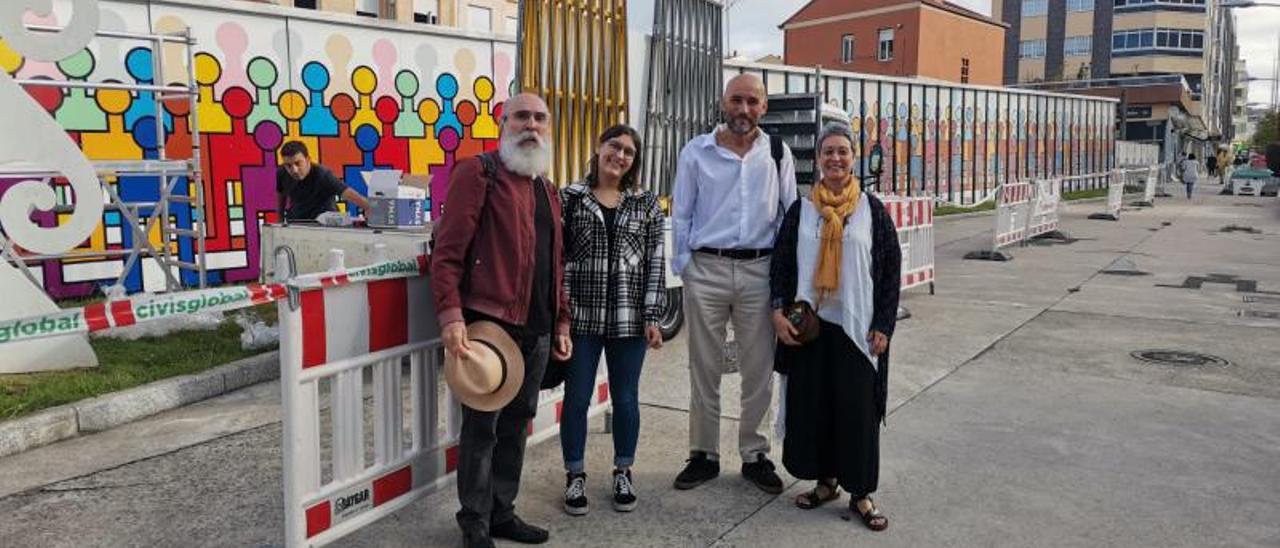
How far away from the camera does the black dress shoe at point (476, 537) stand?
360 cm

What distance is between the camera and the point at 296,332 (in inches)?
125

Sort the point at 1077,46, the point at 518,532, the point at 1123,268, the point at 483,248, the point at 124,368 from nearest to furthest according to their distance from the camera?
the point at 483,248 → the point at 518,532 → the point at 124,368 → the point at 1123,268 → the point at 1077,46

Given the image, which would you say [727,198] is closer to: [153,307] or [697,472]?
[697,472]

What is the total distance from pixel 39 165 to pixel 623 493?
15.3 feet

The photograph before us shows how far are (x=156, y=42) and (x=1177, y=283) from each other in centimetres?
1212

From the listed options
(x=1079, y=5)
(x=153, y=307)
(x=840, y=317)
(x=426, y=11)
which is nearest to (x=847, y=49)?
(x=426, y=11)

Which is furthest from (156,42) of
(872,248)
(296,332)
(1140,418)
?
(1140,418)

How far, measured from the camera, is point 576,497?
4.09m

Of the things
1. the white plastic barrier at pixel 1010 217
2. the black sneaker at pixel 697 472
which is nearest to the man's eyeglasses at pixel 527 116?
the black sneaker at pixel 697 472

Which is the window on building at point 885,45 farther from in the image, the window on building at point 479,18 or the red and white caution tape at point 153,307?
the red and white caution tape at point 153,307

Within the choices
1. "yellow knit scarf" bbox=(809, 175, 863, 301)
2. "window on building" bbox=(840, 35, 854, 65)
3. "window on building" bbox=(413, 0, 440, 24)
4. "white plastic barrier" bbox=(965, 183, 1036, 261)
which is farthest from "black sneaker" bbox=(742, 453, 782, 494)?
"window on building" bbox=(840, 35, 854, 65)

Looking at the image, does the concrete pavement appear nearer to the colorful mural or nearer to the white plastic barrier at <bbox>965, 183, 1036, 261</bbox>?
the colorful mural

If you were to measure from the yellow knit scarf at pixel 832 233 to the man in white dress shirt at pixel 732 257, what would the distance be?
1.12 feet

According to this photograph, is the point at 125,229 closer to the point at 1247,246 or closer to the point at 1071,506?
the point at 1071,506
